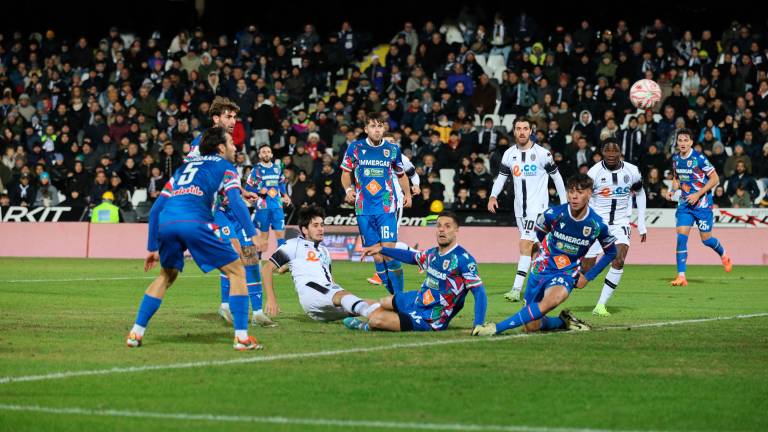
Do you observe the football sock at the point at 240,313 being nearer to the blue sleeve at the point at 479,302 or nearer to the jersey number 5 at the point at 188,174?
the jersey number 5 at the point at 188,174

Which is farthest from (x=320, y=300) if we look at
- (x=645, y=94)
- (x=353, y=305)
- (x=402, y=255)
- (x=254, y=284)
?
(x=645, y=94)

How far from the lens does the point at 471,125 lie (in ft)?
98.9

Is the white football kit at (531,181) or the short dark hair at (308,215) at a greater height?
the white football kit at (531,181)

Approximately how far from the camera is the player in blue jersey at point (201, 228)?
1031 centimetres

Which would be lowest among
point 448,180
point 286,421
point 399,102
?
point 286,421

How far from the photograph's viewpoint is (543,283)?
39.1 feet

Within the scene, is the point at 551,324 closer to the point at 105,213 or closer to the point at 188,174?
the point at 188,174

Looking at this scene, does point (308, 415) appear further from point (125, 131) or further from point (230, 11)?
point (230, 11)

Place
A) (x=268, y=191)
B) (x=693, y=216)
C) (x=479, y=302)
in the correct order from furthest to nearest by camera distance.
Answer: (x=268, y=191) < (x=693, y=216) < (x=479, y=302)

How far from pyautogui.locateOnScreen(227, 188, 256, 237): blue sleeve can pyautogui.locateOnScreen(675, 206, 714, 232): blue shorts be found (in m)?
12.2

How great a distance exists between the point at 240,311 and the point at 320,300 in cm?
243

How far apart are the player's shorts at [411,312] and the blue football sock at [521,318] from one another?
0.77 meters

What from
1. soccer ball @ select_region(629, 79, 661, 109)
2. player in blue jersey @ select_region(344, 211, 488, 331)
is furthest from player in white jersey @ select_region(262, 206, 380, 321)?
soccer ball @ select_region(629, 79, 661, 109)

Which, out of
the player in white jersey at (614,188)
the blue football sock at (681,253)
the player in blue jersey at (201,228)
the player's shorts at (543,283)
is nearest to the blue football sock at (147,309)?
the player in blue jersey at (201,228)
